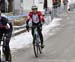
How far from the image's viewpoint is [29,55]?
15.7 m

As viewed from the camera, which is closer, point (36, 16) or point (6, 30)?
point (6, 30)

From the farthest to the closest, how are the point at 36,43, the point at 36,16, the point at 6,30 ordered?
1. the point at 36,16
2. the point at 36,43
3. the point at 6,30

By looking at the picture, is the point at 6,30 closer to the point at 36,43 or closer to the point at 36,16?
the point at 36,43

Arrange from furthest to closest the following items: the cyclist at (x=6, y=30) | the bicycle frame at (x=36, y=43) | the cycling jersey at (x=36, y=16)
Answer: the cycling jersey at (x=36, y=16) → the bicycle frame at (x=36, y=43) → the cyclist at (x=6, y=30)

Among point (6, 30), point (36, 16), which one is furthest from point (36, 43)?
point (6, 30)

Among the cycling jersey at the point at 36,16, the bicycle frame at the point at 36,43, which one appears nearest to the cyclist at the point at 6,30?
the bicycle frame at the point at 36,43

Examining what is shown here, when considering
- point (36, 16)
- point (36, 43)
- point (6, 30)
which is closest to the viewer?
point (6, 30)

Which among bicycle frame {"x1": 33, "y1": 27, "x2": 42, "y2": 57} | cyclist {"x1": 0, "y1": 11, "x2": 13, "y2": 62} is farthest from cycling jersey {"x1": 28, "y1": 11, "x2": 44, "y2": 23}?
cyclist {"x1": 0, "y1": 11, "x2": 13, "y2": 62}

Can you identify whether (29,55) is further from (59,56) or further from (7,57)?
(7,57)

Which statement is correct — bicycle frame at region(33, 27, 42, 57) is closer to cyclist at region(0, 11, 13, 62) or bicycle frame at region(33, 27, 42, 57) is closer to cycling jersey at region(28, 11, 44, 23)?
cycling jersey at region(28, 11, 44, 23)

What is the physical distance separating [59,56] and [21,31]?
32.5 ft

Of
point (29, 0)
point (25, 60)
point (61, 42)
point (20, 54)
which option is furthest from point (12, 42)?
point (29, 0)

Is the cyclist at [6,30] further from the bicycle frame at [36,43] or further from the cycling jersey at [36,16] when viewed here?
the cycling jersey at [36,16]

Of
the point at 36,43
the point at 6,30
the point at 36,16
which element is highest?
the point at 6,30
